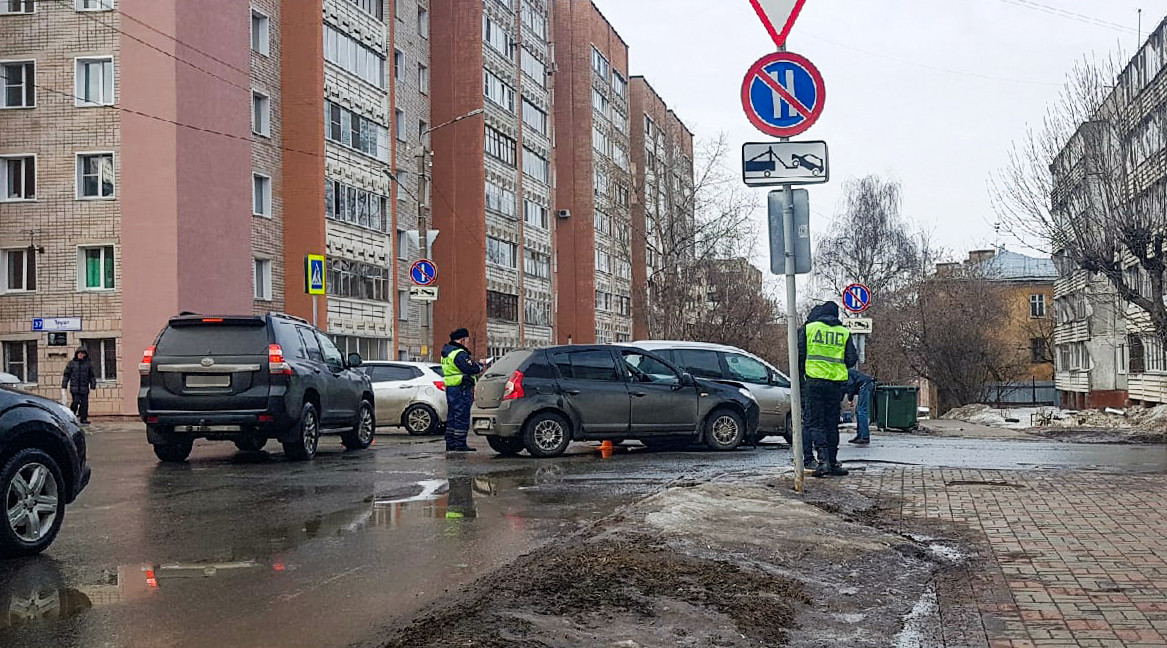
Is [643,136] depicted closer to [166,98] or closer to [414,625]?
[166,98]

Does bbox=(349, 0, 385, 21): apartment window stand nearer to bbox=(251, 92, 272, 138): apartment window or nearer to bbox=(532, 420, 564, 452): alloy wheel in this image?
bbox=(251, 92, 272, 138): apartment window

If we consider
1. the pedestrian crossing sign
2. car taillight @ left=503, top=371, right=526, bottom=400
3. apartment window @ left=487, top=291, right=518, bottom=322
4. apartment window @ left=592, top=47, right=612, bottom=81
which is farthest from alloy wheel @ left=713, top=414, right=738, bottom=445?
apartment window @ left=592, top=47, right=612, bottom=81

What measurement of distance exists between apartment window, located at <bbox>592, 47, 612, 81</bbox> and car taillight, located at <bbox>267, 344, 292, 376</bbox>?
2582 inches

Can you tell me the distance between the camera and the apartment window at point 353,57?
45875mm

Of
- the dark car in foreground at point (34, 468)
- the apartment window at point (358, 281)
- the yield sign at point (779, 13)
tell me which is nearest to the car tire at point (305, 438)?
the dark car in foreground at point (34, 468)

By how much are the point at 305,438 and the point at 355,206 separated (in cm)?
3253

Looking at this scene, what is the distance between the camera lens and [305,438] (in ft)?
53.5

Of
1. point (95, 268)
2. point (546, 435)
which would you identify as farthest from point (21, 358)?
point (546, 435)

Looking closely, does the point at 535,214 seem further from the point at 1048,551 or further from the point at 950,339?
the point at 1048,551

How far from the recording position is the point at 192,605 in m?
6.44

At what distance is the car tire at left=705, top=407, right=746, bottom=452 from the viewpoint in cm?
1773

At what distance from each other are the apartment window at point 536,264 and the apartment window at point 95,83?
3377 cm

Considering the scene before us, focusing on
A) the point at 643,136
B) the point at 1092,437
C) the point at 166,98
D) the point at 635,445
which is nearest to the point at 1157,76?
the point at 1092,437

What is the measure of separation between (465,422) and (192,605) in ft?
38.5
